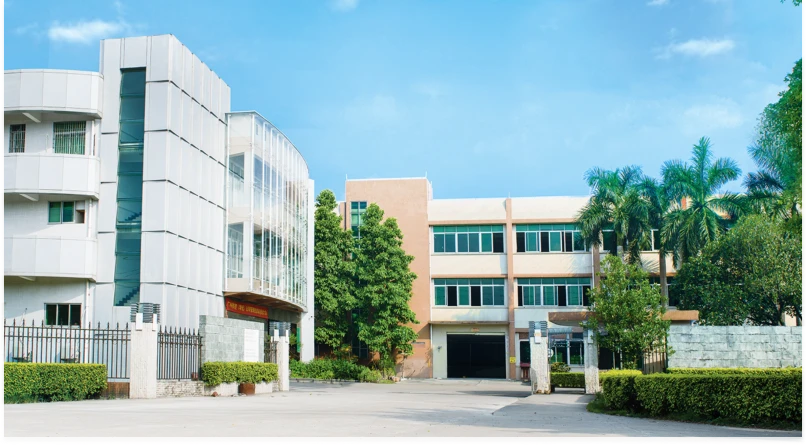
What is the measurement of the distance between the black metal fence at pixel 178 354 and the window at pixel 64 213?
6.40 meters

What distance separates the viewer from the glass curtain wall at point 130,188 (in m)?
28.9

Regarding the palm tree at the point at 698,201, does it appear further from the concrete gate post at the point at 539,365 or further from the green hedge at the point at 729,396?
the green hedge at the point at 729,396

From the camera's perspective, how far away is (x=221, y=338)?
90.5 ft

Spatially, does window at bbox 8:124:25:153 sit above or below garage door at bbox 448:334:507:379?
above

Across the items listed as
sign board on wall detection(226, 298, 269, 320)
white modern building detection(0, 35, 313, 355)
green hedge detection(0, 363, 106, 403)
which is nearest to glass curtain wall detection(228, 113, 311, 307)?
sign board on wall detection(226, 298, 269, 320)

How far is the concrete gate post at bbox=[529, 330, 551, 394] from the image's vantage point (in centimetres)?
3114

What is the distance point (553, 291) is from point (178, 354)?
3092 cm

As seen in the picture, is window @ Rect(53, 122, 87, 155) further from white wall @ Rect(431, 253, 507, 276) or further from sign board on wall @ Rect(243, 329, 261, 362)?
white wall @ Rect(431, 253, 507, 276)

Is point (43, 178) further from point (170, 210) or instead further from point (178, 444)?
point (178, 444)

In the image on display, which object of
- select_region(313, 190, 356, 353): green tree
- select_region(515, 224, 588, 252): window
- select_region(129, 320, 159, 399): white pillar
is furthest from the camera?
select_region(515, 224, 588, 252): window

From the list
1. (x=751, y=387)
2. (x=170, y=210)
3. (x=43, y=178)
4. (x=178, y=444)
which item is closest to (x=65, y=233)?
(x=43, y=178)

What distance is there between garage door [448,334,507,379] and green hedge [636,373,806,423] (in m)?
34.6

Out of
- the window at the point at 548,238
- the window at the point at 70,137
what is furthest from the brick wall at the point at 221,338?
the window at the point at 548,238

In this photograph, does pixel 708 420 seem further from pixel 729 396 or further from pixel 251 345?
pixel 251 345
